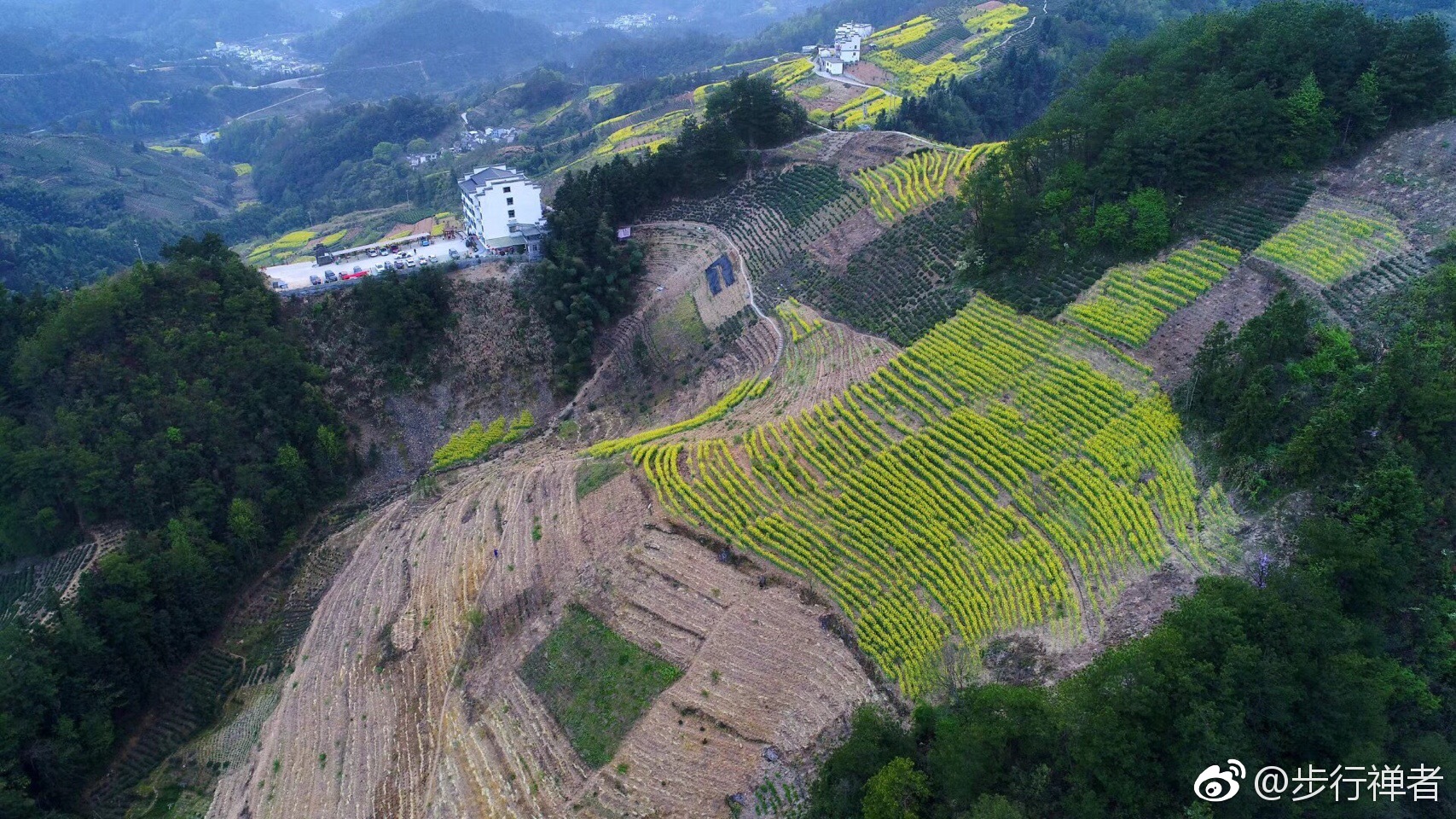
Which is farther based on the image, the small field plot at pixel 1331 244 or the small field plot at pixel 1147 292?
the small field plot at pixel 1147 292

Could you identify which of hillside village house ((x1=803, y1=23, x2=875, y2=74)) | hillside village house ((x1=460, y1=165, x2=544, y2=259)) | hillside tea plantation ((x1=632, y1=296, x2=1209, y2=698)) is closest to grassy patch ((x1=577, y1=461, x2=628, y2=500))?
hillside tea plantation ((x1=632, y1=296, x2=1209, y2=698))

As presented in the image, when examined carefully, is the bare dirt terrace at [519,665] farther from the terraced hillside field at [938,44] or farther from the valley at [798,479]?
the terraced hillside field at [938,44]

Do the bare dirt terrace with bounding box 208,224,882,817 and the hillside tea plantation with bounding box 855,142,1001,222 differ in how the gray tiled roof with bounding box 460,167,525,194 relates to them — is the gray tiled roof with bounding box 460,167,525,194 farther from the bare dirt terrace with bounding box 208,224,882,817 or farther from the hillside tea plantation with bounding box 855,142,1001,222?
the hillside tea plantation with bounding box 855,142,1001,222

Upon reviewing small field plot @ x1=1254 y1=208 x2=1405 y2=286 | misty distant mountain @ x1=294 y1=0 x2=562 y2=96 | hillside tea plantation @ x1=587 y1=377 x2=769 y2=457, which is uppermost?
misty distant mountain @ x1=294 y1=0 x2=562 y2=96

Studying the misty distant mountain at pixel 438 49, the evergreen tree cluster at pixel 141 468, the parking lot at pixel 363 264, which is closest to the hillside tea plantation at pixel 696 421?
the evergreen tree cluster at pixel 141 468

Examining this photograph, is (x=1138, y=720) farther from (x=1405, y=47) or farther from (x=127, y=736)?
(x=127, y=736)

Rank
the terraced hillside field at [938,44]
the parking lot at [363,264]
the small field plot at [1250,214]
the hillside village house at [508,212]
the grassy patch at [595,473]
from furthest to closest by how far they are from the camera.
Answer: the terraced hillside field at [938,44]
the hillside village house at [508,212]
the parking lot at [363,264]
the grassy patch at [595,473]
the small field plot at [1250,214]

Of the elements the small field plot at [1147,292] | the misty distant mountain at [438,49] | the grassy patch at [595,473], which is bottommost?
the grassy patch at [595,473]

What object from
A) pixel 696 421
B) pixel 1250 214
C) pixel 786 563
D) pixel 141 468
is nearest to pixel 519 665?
pixel 786 563
